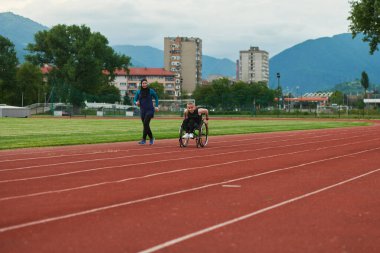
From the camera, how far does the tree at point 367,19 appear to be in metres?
24.5

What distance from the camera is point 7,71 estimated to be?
331 ft

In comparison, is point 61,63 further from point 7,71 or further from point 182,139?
point 182,139

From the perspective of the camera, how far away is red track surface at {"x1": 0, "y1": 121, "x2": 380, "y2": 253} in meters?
5.10

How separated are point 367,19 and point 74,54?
75240mm

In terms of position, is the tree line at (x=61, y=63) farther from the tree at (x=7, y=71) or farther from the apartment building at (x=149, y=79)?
the apartment building at (x=149, y=79)

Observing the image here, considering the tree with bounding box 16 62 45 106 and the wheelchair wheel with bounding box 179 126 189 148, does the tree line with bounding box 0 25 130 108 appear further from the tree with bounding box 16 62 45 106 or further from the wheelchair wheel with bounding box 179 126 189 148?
the wheelchair wheel with bounding box 179 126 189 148

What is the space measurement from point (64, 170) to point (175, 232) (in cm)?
553

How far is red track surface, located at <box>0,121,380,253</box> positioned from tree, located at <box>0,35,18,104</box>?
87.3m

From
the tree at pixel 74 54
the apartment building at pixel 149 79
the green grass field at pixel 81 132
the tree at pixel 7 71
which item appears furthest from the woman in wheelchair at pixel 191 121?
the apartment building at pixel 149 79

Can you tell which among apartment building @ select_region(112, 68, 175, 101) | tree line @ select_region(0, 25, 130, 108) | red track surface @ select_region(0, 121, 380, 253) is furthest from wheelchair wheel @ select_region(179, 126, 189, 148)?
apartment building @ select_region(112, 68, 175, 101)

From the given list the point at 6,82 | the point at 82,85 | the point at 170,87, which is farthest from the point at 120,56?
the point at 170,87

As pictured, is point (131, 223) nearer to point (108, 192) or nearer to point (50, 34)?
point (108, 192)

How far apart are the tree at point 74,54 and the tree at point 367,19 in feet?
224

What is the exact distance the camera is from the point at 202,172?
10539 millimetres
